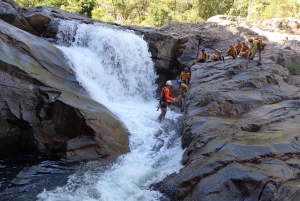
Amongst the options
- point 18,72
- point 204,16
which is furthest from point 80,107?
point 204,16

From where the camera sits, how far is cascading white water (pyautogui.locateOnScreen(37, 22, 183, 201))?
21.6 feet

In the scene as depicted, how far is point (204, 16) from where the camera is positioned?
29953 mm

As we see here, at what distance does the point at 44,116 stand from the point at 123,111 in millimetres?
3558

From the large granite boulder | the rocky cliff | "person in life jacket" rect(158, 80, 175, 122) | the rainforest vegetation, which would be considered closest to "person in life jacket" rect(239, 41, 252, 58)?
the rocky cliff

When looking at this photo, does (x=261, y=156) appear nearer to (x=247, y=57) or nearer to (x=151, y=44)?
(x=247, y=57)

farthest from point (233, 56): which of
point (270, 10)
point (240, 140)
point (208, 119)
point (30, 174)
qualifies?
point (270, 10)

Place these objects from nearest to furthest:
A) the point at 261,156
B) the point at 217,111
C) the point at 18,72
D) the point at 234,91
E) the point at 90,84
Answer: the point at 261,156
the point at 18,72
the point at 217,111
the point at 234,91
the point at 90,84

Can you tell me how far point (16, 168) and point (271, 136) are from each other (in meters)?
6.46

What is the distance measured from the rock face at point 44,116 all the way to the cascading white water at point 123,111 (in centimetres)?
75

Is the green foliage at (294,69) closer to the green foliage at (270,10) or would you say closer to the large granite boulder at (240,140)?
the large granite boulder at (240,140)

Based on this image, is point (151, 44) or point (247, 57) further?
point (151, 44)

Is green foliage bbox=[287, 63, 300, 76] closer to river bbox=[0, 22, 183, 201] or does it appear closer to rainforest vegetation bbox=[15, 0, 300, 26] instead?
river bbox=[0, 22, 183, 201]

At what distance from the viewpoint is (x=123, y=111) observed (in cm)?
1155

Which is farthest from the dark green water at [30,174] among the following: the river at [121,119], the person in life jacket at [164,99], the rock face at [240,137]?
the person in life jacket at [164,99]
